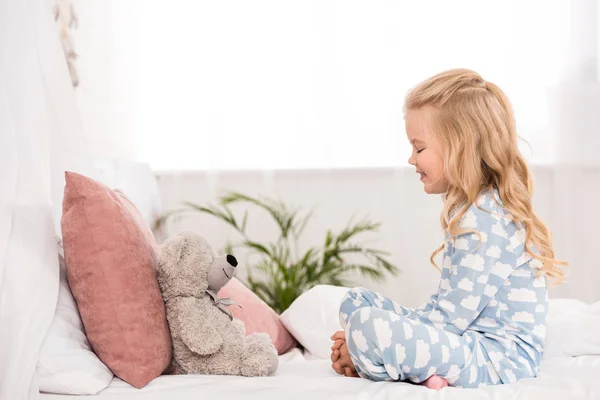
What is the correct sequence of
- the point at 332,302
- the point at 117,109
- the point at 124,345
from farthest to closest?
the point at 117,109, the point at 332,302, the point at 124,345

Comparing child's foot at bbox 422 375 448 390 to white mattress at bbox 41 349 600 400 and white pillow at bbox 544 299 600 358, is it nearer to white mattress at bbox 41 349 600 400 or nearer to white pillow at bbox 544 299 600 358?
white mattress at bbox 41 349 600 400

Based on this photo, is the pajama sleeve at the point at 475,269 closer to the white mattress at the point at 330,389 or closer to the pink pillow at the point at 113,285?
the white mattress at the point at 330,389

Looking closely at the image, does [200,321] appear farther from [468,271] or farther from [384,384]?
[468,271]

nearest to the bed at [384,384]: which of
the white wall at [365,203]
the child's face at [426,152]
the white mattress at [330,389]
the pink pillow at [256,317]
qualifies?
the white mattress at [330,389]

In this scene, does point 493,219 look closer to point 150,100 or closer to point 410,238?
point 410,238

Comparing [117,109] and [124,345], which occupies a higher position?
[117,109]

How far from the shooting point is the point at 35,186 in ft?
5.14

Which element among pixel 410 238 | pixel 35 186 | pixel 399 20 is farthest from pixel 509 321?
pixel 399 20

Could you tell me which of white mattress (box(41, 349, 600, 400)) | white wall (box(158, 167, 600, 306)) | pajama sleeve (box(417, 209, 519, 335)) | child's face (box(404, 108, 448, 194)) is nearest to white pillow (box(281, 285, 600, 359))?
white mattress (box(41, 349, 600, 400))

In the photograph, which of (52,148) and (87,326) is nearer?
(87,326)

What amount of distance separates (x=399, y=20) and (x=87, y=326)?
A: 87.9 inches

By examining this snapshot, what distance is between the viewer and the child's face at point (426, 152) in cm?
168

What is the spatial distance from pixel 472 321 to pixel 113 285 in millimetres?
768

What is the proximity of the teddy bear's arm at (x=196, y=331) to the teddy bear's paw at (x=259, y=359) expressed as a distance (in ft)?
0.23
